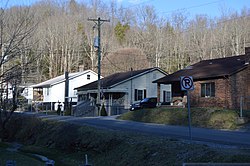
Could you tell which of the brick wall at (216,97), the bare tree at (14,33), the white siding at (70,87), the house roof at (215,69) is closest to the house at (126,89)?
the white siding at (70,87)

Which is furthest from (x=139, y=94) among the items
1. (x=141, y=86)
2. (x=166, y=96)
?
(x=166, y=96)

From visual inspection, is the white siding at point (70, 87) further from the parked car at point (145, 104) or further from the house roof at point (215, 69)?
the house roof at point (215, 69)

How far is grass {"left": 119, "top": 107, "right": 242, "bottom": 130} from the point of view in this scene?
84.3 ft

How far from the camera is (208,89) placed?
35094mm

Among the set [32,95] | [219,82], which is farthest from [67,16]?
[219,82]

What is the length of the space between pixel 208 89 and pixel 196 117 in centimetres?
780

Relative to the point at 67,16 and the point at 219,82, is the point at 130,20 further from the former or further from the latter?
the point at 219,82

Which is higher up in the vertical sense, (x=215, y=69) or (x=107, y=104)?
(x=215, y=69)

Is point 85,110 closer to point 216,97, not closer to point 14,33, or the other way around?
point 216,97

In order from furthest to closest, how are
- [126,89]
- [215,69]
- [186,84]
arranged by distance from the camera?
1. [126,89]
2. [215,69]
3. [186,84]

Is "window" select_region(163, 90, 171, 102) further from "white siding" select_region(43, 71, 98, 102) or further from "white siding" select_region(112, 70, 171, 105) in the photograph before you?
"white siding" select_region(43, 71, 98, 102)

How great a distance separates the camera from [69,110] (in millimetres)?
47938

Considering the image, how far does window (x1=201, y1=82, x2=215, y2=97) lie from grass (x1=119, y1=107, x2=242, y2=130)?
5305 mm

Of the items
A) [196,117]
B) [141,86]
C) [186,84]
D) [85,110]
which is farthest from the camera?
[141,86]
